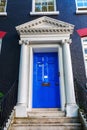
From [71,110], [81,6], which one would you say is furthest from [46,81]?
[81,6]

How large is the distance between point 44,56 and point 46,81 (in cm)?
114

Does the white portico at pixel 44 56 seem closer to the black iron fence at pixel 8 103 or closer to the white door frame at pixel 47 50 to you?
the white door frame at pixel 47 50

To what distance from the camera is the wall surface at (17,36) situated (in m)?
7.54

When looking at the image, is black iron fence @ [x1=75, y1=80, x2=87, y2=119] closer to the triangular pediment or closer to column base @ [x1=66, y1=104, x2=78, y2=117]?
column base @ [x1=66, y1=104, x2=78, y2=117]

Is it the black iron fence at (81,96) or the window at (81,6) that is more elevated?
the window at (81,6)

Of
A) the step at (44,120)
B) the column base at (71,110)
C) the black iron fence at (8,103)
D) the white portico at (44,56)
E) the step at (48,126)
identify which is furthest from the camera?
the white portico at (44,56)

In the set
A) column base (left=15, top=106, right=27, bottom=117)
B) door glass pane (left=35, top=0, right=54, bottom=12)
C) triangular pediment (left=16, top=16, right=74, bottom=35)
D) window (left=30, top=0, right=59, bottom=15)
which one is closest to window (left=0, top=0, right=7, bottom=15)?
window (left=30, top=0, right=59, bottom=15)

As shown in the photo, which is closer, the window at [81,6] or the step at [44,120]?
the step at [44,120]

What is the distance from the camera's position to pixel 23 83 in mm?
6824

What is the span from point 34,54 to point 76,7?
3077 millimetres

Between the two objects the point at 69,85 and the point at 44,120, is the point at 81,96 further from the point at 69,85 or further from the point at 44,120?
the point at 44,120

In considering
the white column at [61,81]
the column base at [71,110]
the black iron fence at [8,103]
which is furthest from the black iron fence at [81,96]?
the black iron fence at [8,103]

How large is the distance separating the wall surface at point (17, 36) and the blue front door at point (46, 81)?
2.49 ft

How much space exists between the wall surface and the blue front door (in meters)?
0.76
